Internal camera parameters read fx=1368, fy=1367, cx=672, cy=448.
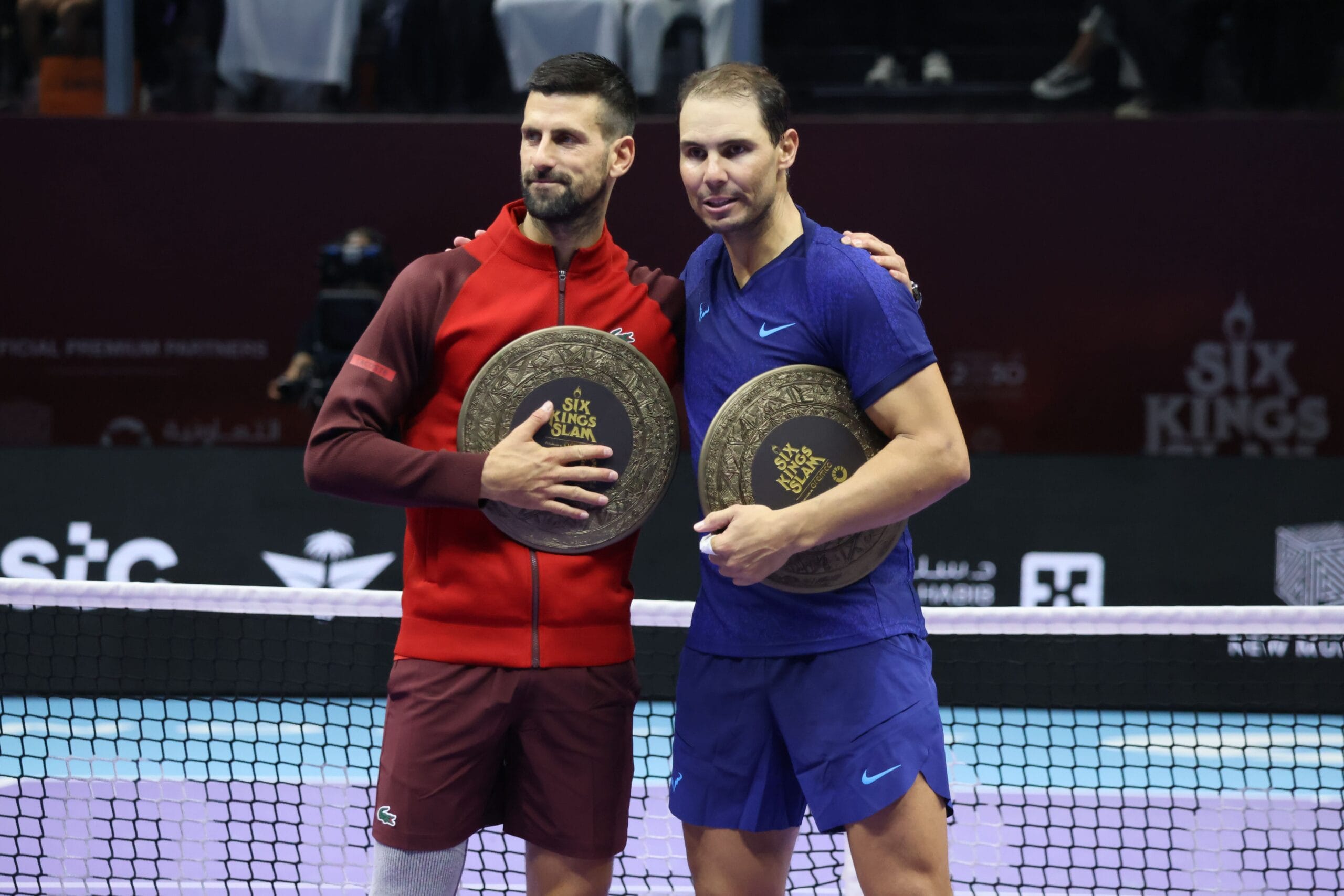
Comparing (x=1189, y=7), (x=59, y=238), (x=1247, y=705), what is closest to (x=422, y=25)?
(x=59, y=238)

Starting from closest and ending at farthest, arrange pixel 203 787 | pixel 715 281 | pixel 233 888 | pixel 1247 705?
pixel 715 281 → pixel 233 888 → pixel 203 787 → pixel 1247 705

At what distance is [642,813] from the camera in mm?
5141

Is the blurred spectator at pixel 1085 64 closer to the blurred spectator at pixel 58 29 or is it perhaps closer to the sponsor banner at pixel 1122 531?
the sponsor banner at pixel 1122 531

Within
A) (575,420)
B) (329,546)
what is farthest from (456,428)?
(329,546)

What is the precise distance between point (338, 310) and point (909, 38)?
3.84m

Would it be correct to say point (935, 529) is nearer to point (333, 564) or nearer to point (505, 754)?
point (333, 564)

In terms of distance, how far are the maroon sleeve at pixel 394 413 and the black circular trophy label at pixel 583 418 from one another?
16 cm

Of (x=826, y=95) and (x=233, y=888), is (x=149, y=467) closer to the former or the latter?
(x=233, y=888)

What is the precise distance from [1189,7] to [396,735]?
274 inches

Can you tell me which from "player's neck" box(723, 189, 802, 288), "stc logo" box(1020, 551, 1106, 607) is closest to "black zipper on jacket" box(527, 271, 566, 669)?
"player's neck" box(723, 189, 802, 288)

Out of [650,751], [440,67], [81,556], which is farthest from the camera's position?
[440,67]

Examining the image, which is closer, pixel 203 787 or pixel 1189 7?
pixel 203 787

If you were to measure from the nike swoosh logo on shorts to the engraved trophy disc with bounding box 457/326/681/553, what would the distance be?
0.64 m

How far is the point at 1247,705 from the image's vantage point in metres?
6.36
